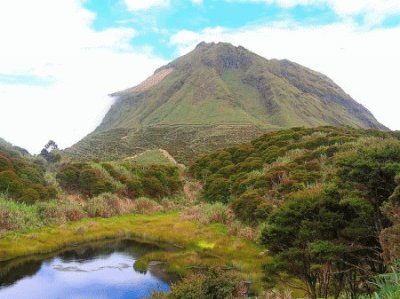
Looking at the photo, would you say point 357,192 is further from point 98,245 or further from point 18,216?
point 18,216

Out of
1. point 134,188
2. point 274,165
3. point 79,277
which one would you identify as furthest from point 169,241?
point 134,188

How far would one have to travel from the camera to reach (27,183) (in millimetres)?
47344

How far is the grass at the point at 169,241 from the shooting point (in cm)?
3224

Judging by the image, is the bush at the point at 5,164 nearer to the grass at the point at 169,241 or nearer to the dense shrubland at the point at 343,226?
the grass at the point at 169,241

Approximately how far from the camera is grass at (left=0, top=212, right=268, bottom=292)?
3224 centimetres

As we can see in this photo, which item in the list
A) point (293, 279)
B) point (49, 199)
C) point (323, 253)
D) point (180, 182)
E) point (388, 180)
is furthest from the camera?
point (180, 182)

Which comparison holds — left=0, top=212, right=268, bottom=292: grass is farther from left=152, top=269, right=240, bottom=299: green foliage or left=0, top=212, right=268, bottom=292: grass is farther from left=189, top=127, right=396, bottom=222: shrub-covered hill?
left=152, top=269, right=240, bottom=299: green foliage

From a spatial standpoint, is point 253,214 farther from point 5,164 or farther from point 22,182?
point 5,164

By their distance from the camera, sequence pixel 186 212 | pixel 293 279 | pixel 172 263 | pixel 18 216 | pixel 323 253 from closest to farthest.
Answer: pixel 323 253
pixel 293 279
pixel 172 263
pixel 18 216
pixel 186 212

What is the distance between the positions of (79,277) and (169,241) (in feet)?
40.2

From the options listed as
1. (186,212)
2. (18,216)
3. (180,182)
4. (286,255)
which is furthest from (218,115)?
(286,255)

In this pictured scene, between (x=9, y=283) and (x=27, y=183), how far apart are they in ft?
66.7

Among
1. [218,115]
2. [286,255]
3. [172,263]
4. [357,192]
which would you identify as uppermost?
[218,115]

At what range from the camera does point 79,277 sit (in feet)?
102
